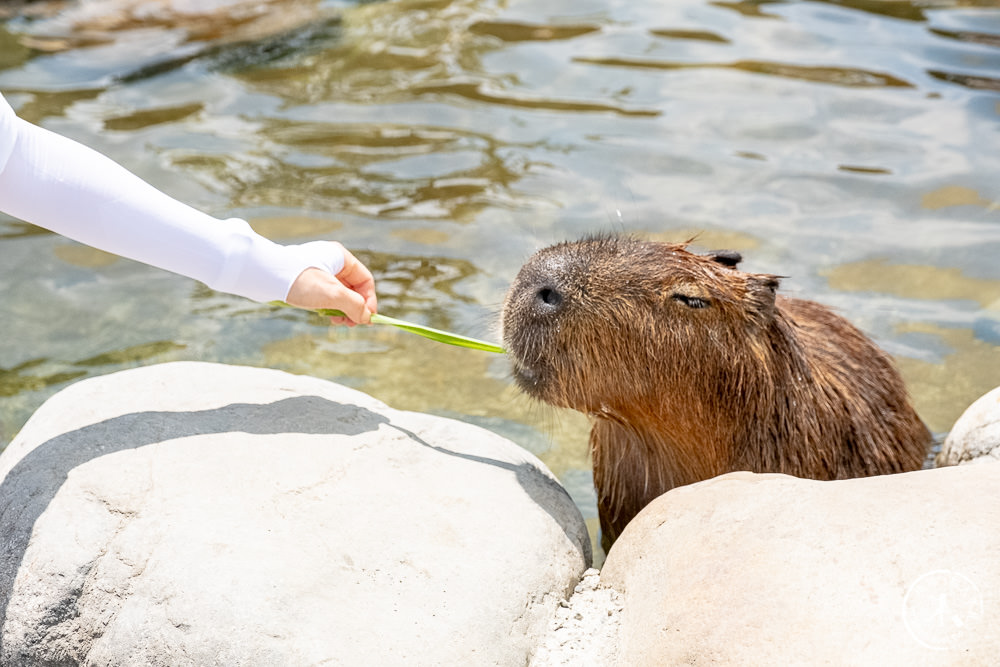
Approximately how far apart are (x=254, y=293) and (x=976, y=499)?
166cm

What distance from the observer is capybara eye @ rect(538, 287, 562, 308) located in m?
2.99

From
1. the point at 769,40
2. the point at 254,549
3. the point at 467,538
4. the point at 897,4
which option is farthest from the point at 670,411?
the point at 897,4

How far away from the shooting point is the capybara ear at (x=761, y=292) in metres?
3.07

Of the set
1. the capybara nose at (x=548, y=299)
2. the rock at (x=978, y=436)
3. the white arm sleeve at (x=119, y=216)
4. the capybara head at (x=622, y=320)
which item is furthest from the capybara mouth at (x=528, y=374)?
the rock at (x=978, y=436)

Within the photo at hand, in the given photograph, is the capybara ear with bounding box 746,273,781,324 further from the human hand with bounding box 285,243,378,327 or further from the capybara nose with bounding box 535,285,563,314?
the human hand with bounding box 285,243,378,327

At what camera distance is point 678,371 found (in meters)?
3.09

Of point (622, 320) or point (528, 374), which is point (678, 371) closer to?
point (622, 320)

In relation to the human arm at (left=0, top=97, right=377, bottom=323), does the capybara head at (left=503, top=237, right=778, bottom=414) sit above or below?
below

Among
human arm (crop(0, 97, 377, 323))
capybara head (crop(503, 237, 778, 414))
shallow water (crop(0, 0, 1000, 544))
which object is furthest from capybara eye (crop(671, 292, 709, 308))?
shallow water (crop(0, 0, 1000, 544))

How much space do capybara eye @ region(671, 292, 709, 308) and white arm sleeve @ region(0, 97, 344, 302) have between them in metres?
1.03

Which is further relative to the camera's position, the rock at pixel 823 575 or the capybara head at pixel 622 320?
the capybara head at pixel 622 320

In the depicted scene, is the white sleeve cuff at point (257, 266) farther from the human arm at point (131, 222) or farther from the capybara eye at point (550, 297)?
the capybara eye at point (550, 297)

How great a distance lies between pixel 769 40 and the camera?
7188mm

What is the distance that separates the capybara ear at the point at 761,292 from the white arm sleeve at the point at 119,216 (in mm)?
1224
